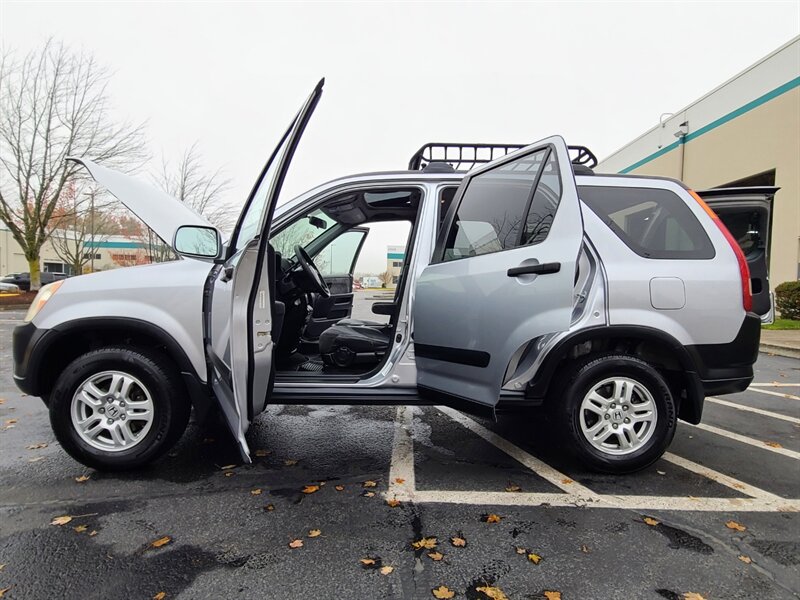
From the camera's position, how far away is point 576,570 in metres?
2.06

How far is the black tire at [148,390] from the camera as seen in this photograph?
2811mm

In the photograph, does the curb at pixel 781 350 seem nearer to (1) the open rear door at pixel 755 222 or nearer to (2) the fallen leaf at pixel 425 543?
(1) the open rear door at pixel 755 222

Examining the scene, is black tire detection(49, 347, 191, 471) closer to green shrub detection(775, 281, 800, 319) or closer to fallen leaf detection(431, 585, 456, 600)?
fallen leaf detection(431, 585, 456, 600)

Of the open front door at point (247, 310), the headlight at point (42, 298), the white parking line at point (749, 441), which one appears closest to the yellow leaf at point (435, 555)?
the open front door at point (247, 310)

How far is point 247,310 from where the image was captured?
8.23 feet

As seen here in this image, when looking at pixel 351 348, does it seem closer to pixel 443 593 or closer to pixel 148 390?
pixel 148 390

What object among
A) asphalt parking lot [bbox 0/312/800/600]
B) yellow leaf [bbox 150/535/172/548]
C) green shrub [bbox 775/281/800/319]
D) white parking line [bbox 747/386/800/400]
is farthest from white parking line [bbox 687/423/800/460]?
green shrub [bbox 775/281/800/319]

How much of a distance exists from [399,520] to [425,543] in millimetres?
240

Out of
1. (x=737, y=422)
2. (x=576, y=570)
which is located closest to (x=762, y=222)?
(x=737, y=422)

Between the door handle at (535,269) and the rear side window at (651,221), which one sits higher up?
the rear side window at (651,221)

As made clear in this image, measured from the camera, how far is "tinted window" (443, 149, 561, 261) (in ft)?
8.87

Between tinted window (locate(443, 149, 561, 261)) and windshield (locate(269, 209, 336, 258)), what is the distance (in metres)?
1.22

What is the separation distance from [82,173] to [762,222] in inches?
789

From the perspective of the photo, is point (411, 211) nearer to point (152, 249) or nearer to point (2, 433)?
point (2, 433)
